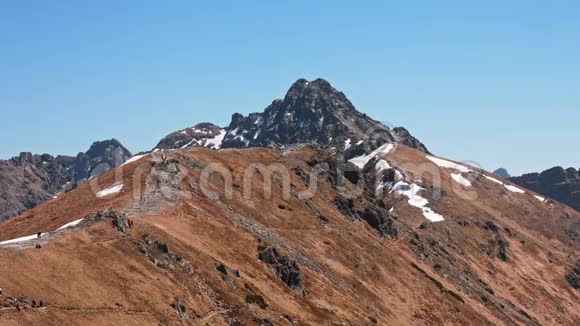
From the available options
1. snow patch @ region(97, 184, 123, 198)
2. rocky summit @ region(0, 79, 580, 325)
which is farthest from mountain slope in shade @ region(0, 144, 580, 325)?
snow patch @ region(97, 184, 123, 198)

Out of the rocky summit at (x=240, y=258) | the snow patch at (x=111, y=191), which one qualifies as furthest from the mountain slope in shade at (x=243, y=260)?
the snow patch at (x=111, y=191)

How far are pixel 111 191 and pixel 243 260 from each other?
32.8 metres

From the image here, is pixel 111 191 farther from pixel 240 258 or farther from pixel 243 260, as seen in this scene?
pixel 243 260

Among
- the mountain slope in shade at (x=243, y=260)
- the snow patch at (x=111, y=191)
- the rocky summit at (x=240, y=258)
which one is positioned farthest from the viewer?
the snow patch at (x=111, y=191)

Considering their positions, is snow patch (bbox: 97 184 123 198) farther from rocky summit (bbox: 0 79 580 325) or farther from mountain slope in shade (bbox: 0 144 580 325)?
mountain slope in shade (bbox: 0 144 580 325)

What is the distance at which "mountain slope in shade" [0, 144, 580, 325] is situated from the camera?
217 feet

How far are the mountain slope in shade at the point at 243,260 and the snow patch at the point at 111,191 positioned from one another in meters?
1.22

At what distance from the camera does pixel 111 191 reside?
11588 cm

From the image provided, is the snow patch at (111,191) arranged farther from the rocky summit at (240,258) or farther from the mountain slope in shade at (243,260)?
the mountain slope in shade at (243,260)

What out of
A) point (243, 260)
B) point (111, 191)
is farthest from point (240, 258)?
point (111, 191)

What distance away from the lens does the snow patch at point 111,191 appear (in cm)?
11439

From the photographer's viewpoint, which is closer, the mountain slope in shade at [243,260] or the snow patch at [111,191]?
the mountain slope in shade at [243,260]

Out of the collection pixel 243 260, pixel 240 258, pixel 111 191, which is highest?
pixel 111 191

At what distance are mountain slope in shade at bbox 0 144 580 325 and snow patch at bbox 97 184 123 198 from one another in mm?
1215
